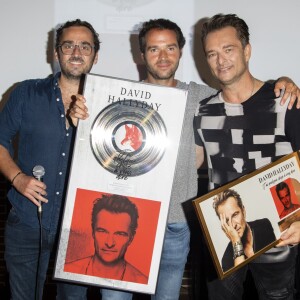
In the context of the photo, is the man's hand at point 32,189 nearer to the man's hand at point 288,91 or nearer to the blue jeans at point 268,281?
the blue jeans at point 268,281

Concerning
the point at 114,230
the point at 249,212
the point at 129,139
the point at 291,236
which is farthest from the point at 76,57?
the point at 291,236

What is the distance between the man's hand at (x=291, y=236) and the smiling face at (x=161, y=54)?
81cm

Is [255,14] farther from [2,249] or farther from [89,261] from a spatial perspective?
[2,249]

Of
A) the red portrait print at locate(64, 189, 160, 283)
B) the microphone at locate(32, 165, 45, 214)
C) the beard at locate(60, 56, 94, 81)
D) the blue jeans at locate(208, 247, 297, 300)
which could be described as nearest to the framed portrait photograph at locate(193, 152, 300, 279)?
the blue jeans at locate(208, 247, 297, 300)

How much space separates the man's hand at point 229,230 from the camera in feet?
5.20

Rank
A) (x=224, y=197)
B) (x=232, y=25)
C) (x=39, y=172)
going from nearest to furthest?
(x=224, y=197) < (x=39, y=172) < (x=232, y=25)

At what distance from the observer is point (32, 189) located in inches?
68.4

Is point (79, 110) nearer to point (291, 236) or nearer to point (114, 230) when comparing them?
point (114, 230)

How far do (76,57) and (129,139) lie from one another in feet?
1.42

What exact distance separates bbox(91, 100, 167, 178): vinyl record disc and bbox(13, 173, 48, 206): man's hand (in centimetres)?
26

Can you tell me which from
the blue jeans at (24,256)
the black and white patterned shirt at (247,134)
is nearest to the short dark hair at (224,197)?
the black and white patterned shirt at (247,134)

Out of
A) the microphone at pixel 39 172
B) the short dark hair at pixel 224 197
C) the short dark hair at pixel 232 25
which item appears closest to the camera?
the short dark hair at pixel 224 197

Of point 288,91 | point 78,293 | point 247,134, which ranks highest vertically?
point 288,91

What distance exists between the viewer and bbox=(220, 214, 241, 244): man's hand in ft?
5.20
